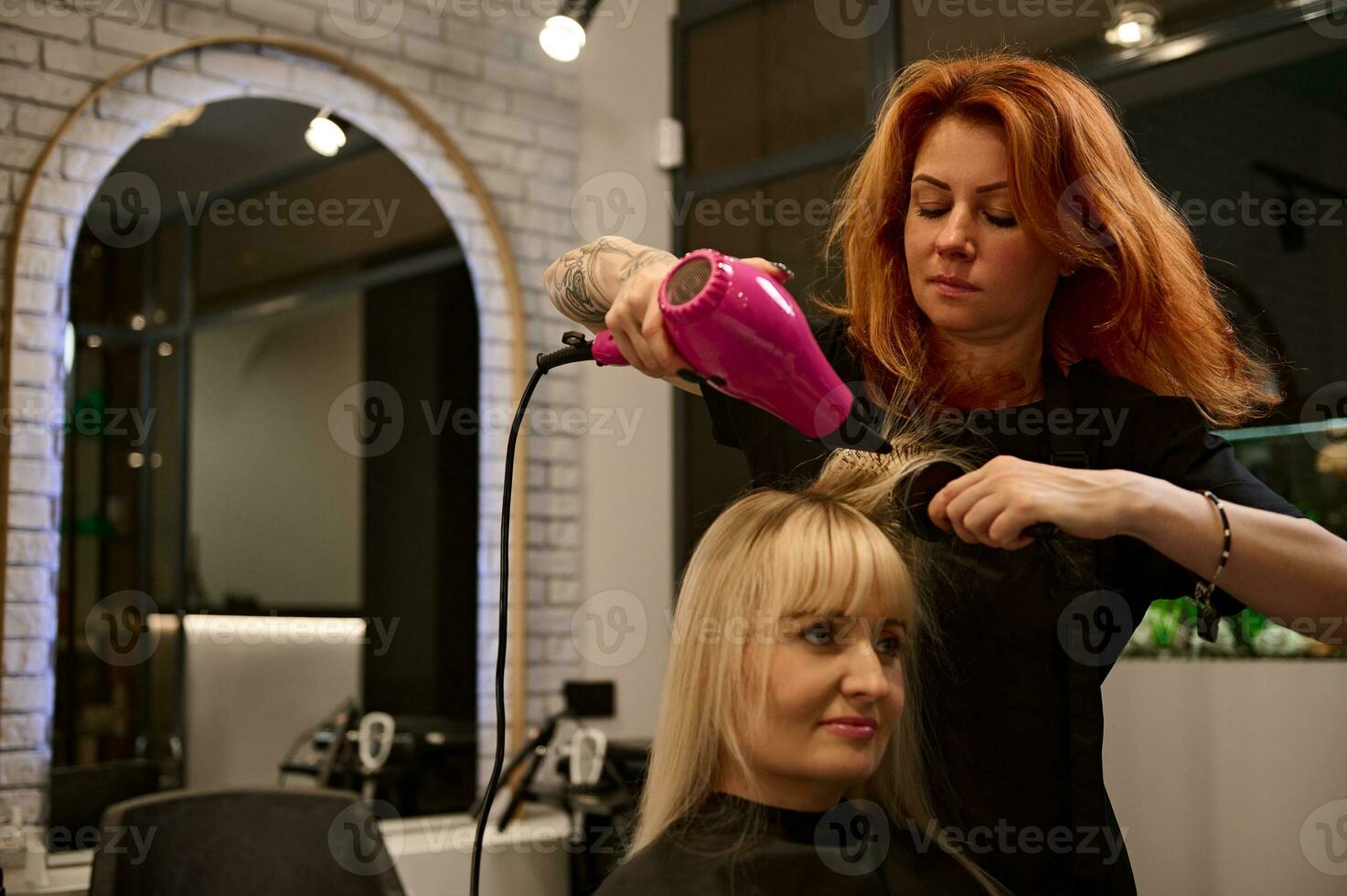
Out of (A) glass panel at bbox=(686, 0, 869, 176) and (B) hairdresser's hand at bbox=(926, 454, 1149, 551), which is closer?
(B) hairdresser's hand at bbox=(926, 454, 1149, 551)

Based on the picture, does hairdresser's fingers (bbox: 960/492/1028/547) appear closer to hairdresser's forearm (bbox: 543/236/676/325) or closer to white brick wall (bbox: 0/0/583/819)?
hairdresser's forearm (bbox: 543/236/676/325)

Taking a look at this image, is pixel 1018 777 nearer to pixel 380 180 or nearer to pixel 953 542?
pixel 953 542

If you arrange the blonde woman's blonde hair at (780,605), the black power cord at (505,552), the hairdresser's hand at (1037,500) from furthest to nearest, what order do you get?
the blonde woman's blonde hair at (780,605) < the black power cord at (505,552) < the hairdresser's hand at (1037,500)

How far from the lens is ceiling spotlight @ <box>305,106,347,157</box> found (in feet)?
12.4

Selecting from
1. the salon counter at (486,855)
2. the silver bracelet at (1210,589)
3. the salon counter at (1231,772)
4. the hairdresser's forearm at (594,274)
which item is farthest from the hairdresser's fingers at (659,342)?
the salon counter at (486,855)

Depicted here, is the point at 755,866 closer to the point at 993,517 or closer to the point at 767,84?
the point at 993,517

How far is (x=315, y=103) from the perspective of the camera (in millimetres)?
3816

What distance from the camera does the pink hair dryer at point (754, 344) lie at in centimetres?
106

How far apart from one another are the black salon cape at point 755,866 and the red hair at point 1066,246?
513mm

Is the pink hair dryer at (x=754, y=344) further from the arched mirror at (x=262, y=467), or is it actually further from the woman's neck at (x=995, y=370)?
the arched mirror at (x=262, y=467)

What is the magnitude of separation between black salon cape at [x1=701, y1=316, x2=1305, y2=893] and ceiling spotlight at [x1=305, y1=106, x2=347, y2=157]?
2.77 m

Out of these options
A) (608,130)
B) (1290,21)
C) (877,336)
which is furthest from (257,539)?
(1290,21)

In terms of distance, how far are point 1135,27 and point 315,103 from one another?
7.65ft

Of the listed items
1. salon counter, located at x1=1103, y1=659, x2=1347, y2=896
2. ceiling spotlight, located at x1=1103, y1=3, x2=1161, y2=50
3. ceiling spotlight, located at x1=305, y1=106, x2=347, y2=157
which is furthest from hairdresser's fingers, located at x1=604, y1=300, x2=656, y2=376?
ceiling spotlight, located at x1=305, y1=106, x2=347, y2=157
